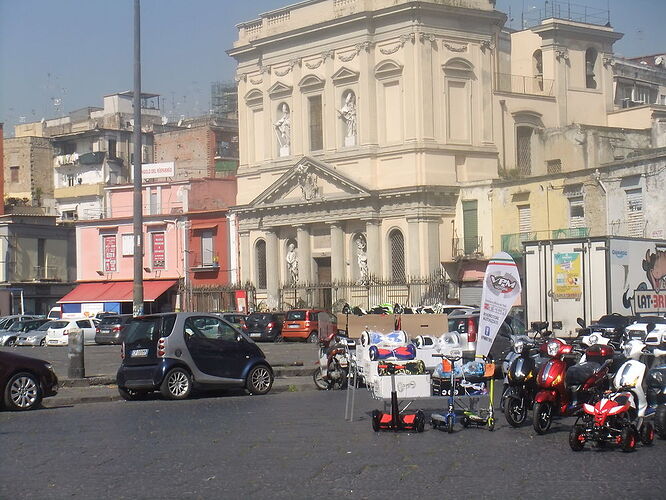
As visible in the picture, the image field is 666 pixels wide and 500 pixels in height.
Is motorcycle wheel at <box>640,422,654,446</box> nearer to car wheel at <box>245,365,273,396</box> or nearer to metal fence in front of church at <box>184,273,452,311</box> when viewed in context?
car wheel at <box>245,365,273,396</box>

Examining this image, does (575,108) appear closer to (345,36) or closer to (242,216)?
(345,36)

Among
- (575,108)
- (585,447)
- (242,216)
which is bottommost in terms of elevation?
(585,447)

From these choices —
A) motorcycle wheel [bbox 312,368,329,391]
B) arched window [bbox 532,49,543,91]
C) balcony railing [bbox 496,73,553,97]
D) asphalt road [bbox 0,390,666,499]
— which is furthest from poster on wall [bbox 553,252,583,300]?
arched window [bbox 532,49,543,91]

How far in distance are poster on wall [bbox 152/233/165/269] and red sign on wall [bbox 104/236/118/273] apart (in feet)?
10.2

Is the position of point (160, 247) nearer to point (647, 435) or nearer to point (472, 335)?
point (472, 335)

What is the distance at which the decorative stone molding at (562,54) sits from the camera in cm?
6312

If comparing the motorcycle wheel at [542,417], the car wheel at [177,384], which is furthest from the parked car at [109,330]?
the motorcycle wheel at [542,417]

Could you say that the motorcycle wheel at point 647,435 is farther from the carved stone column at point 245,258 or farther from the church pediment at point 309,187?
the carved stone column at point 245,258

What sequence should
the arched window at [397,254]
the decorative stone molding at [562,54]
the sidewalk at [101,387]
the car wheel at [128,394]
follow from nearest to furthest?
the sidewalk at [101,387], the car wheel at [128,394], the arched window at [397,254], the decorative stone molding at [562,54]

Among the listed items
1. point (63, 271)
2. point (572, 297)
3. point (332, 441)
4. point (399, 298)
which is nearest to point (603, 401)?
point (332, 441)

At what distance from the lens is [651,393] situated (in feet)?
49.4

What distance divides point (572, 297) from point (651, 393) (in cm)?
1969

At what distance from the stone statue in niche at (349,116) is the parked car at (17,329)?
56.7 ft

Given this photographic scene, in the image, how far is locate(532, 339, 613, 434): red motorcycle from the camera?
1557 centimetres
